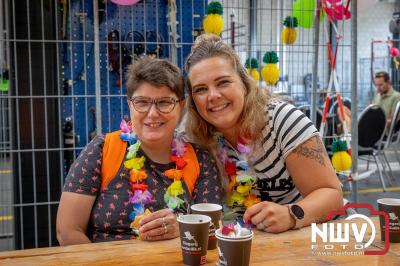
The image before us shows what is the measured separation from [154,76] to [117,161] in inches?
14.9

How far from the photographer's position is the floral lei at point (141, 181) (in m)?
1.89

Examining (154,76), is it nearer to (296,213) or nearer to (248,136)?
(248,136)

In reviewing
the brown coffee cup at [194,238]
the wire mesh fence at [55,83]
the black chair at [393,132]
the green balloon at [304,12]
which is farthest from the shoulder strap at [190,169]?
the black chair at [393,132]

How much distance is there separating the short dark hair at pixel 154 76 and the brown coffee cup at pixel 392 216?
0.92 m

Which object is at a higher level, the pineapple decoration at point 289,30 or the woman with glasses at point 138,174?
the pineapple decoration at point 289,30

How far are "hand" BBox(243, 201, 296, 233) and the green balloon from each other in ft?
9.23

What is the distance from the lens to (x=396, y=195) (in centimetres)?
584

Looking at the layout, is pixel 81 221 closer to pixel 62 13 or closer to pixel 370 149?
pixel 62 13

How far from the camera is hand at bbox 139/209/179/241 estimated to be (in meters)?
1.63

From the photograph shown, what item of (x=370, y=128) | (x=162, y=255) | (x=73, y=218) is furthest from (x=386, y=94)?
(x=162, y=255)

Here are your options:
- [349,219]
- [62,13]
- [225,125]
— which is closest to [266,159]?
[225,125]

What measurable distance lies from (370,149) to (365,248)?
472cm

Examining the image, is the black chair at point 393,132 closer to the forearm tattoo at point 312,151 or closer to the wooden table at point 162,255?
the forearm tattoo at point 312,151

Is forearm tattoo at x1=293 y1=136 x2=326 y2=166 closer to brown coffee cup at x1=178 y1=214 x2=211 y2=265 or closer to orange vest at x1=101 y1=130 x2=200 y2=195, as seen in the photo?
orange vest at x1=101 y1=130 x2=200 y2=195
